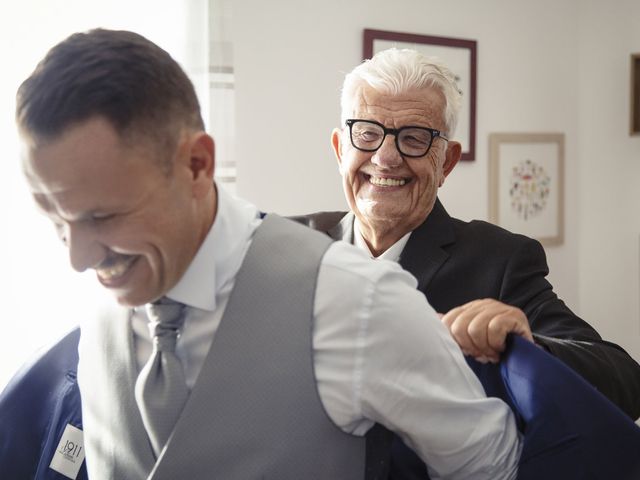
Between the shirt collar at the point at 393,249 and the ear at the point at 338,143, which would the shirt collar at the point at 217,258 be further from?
the ear at the point at 338,143

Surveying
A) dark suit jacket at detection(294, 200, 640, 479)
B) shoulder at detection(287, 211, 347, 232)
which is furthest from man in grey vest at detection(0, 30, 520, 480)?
A: shoulder at detection(287, 211, 347, 232)

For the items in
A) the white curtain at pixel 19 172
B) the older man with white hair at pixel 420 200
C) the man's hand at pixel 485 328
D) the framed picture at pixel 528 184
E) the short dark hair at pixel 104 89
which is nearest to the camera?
the short dark hair at pixel 104 89

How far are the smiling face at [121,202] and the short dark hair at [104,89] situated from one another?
2 centimetres

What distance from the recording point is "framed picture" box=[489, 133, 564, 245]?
12.9 feet

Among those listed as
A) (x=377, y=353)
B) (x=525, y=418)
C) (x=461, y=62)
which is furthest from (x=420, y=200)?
(x=461, y=62)

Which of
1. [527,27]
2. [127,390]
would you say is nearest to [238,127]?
[527,27]

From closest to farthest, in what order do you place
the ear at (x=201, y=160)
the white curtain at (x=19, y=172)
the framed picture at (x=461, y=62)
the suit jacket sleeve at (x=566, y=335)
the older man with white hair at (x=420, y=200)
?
the ear at (x=201, y=160) < the suit jacket sleeve at (x=566, y=335) < the older man with white hair at (x=420, y=200) < the white curtain at (x=19, y=172) < the framed picture at (x=461, y=62)

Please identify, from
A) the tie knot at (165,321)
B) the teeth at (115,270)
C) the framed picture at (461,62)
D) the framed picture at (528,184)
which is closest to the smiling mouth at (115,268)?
the teeth at (115,270)

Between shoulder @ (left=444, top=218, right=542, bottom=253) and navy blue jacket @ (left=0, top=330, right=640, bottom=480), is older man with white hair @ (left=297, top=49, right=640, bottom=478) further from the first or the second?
navy blue jacket @ (left=0, top=330, right=640, bottom=480)

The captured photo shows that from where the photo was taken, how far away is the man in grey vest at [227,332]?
0.91m

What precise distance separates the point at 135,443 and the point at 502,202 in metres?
3.17

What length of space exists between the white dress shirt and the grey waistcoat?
24mm

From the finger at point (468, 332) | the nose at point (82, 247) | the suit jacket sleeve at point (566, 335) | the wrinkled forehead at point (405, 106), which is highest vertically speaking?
the wrinkled forehead at point (405, 106)

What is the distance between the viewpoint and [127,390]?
1.10 m
